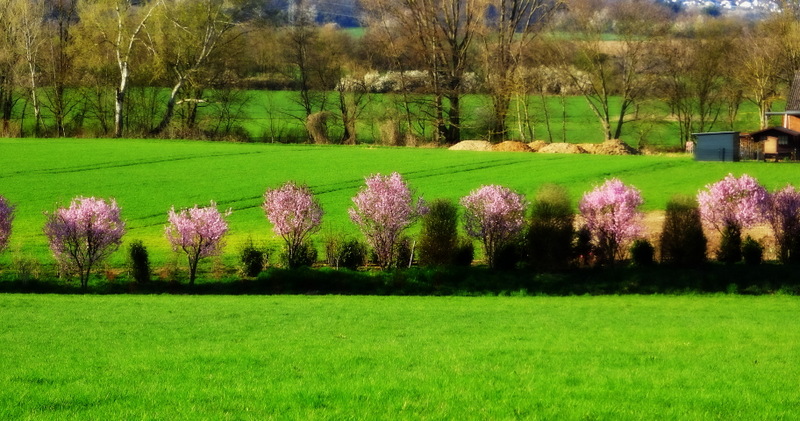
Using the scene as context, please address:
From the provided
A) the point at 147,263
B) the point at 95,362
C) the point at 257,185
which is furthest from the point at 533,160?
the point at 95,362

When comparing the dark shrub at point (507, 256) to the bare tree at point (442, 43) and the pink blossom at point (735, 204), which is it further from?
the bare tree at point (442, 43)

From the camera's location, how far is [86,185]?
45.9 m

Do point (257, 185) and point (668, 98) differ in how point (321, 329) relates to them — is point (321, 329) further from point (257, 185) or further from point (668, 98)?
point (668, 98)

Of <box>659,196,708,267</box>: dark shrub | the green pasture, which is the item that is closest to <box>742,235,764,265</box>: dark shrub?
<box>659,196,708,267</box>: dark shrub

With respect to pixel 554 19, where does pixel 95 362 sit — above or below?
below

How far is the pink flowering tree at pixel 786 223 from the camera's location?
31.0 m

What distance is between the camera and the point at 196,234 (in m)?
28.4

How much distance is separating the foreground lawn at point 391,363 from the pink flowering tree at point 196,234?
5.94 metres

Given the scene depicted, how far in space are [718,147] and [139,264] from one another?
4532 cm

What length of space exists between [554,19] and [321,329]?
251ft

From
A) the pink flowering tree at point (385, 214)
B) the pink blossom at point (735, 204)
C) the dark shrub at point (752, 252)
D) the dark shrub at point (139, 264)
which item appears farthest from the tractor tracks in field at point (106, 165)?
the dark shrub at point (752, 252)

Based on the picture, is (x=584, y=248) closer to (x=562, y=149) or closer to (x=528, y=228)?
(x=528, y=228)

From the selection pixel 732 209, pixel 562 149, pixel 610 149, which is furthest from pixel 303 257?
pixel 610 149

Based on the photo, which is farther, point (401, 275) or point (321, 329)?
point (401, 275)
